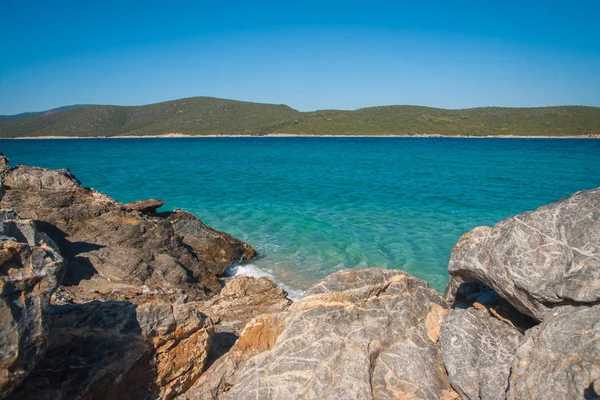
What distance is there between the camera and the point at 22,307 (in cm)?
364

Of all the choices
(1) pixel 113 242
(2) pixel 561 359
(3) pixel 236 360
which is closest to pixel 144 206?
(1) pixel 113 242

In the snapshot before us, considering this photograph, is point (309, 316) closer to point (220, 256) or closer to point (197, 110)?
point (220, 256)

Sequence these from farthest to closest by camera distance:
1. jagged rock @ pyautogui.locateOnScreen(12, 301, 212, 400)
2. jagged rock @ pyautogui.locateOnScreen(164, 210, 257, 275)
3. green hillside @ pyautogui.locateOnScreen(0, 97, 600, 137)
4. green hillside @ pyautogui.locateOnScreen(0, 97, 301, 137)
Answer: green hillside @ pyautogui.locateOnScreen(0, 97, 301, 137) → green hillside @ pyautogui.locateOnScreen(0, 97, 600, 137) → jagged rock @ pyautogui.locateOnScreen(164, 210, 257, 275) → jagged rock @ pyautogui.locateOnScreen(12, 301, 212, 400)

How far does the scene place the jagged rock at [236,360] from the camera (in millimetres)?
5211

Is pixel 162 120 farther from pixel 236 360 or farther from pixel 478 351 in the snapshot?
pixel 478 351

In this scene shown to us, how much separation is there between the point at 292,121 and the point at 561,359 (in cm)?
16264

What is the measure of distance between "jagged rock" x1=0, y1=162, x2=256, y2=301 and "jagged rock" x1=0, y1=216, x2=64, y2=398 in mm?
4705

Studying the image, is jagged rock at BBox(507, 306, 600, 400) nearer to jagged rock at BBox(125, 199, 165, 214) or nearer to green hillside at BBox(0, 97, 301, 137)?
jagged rock at BBox(125, 199, 165, 214)

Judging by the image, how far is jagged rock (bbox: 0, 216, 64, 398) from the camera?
339cm

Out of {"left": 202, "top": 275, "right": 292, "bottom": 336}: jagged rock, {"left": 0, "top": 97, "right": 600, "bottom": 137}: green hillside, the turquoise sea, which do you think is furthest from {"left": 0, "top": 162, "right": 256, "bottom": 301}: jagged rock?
{"left": 0, "top": 97, "right": 600, "bottom": 137}: green hillside

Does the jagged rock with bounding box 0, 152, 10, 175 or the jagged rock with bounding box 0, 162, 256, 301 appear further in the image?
the jagged rock with bounding box 0, 152, 10, 175

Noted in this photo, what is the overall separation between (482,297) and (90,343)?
5587 mm

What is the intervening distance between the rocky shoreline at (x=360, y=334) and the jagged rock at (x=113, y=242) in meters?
3.83

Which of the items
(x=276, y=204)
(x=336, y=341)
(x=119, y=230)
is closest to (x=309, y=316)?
(x=336, y=341)
